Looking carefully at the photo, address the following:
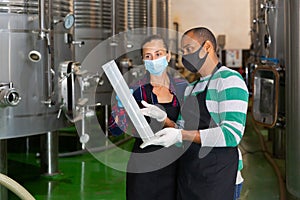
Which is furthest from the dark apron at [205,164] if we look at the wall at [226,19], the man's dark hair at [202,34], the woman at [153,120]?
the wall at [226,19]

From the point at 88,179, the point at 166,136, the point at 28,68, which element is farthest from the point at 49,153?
the point at 166,136

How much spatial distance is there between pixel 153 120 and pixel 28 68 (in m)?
1.49

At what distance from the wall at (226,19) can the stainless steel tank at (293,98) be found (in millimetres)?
7169

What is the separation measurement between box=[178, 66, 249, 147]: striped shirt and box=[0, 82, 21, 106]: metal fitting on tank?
1.53 metres

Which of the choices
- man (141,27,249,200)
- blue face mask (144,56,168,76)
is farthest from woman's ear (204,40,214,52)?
blue face mask (144,56,168,76)

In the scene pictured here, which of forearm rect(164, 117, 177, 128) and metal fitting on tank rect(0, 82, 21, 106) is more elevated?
metal fitting on tank rect(0, 82, 21, 106)

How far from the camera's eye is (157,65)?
2.18 metres

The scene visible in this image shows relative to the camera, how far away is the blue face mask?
217 cm

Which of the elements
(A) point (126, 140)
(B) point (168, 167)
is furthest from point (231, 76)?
(A) point (126, 140)

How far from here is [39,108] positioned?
3408mm

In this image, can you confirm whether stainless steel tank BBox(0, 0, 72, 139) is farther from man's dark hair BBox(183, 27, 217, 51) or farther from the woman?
man's dark hair BBox(183, 27, 217, 51)

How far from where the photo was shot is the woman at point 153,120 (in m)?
2.19

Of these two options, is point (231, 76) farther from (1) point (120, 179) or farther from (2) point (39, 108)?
(1) point (120, 179)

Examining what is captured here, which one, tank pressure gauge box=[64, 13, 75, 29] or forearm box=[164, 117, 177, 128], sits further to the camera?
tank pressure gauge box=[64, 13, 75, 29]
